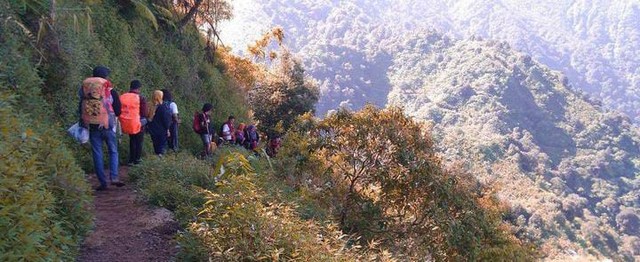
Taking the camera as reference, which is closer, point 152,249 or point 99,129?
point 152,249

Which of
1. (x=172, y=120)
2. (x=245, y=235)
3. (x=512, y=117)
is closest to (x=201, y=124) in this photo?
(x=172, y=120)

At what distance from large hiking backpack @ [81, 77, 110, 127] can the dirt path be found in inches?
36.0

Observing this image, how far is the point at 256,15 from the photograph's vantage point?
6225 inches

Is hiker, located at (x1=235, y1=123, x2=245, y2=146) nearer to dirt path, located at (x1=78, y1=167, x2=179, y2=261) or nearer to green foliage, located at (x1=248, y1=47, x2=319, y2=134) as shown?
dirt path, located at (x1=78, y1=167, x2=179, y2=261)

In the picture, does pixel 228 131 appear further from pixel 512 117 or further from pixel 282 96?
pixel 512 117

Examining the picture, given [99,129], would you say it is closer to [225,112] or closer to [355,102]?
[225,112]

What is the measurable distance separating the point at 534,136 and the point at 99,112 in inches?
3837

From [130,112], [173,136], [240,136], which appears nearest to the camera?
[130,112]

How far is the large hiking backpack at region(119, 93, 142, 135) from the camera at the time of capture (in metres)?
7.43

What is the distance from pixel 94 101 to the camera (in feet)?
20.4

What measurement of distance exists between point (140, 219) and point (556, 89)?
10993 centimetres

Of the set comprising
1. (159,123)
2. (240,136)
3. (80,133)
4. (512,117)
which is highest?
(512,117)

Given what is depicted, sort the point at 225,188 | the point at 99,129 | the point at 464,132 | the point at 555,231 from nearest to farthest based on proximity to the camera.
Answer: the point at 225,188 → the point at 99,129 → the point at 555,231 → the point at 464,132

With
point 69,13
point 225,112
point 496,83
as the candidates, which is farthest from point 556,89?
point 69,13
